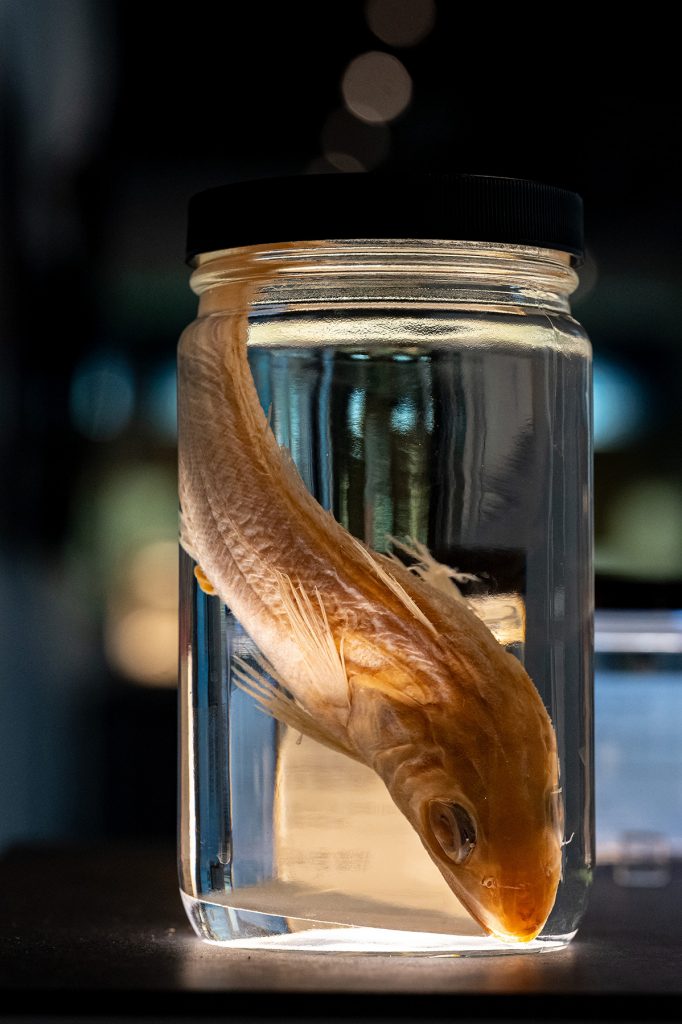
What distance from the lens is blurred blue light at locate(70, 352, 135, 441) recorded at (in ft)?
3.54

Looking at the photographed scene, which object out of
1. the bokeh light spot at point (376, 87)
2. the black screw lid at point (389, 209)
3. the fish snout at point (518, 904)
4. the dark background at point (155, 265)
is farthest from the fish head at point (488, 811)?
the bokeh light spot at point (376, 87)

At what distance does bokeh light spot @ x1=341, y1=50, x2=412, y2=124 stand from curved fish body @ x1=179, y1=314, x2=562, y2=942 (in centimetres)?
56

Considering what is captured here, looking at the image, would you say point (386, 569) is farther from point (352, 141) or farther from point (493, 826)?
point (352, 141)

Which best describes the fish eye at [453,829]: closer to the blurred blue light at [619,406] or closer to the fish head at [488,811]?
the fish head at [488,811]

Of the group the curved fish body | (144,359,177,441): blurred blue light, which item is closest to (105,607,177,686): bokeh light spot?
(144,359,177,441): blurred blue light

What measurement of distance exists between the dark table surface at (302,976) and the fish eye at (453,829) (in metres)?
0.04

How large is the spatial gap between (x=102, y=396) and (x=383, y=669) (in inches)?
26.9

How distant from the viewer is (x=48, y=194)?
1.08m

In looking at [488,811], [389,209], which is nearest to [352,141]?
[389,209]

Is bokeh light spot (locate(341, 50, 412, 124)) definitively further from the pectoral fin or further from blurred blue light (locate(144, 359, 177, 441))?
the pectoral fin

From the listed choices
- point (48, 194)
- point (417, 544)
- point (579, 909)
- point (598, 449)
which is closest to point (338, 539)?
point (417, 544)

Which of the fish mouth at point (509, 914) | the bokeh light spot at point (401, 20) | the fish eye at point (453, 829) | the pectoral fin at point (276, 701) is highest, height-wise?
the bokeh light spot at point (401, 20)

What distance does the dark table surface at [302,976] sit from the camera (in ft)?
1.30

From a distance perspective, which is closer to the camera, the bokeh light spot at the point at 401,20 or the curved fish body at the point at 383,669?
the curved fish body at the point at 383,669
